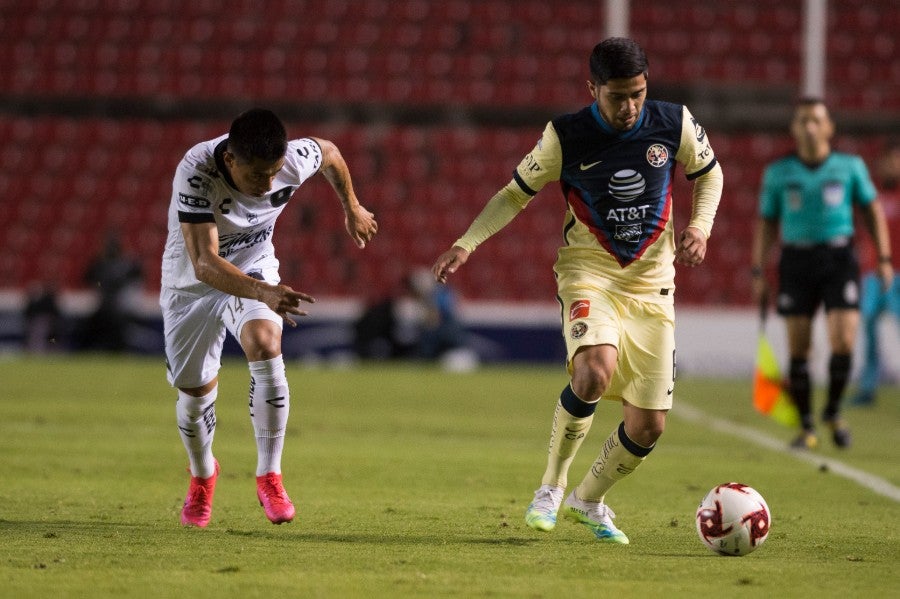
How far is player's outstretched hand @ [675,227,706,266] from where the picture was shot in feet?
18.4

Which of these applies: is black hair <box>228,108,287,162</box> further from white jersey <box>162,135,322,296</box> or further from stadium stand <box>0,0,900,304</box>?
stadium stand <box>0,0,900,304</box>

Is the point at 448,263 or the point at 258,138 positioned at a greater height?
the point at 258,138

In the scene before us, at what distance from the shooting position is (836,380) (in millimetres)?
10094

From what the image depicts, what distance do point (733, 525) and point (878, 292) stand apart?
9.17 metres

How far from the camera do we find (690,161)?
598cm

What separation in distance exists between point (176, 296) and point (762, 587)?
282cm

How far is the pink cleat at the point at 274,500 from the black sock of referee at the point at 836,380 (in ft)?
17.5

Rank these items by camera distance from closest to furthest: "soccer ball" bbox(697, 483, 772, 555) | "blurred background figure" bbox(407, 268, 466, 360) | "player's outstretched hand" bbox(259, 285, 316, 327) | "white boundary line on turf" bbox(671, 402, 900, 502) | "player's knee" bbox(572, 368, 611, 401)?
"player's outstretched hand" bbox(259, 285, 316, 327), "soccer ball" bbox(697, 483, 772, 555), "player's knee" bbox(572, 368, 611, 401), "white boundary line on turf" bbox(671, 402, 900, 502), "blurred background figure" bbox(407, 268, 466, 360)

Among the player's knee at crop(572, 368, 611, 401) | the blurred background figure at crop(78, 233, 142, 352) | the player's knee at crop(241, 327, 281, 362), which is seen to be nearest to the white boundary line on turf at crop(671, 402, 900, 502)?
the player's knee at crop(572, 368, 611, 401)

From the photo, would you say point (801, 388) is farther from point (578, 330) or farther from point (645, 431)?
point (578, 330)

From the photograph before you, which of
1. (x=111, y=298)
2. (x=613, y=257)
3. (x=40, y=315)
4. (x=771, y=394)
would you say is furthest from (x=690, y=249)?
(x=40, y=315)

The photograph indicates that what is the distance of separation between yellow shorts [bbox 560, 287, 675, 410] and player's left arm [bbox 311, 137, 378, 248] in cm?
98

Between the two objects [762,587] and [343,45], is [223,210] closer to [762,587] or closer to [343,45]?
[762,587]

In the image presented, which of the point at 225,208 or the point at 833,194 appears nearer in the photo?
the point at 225,208
